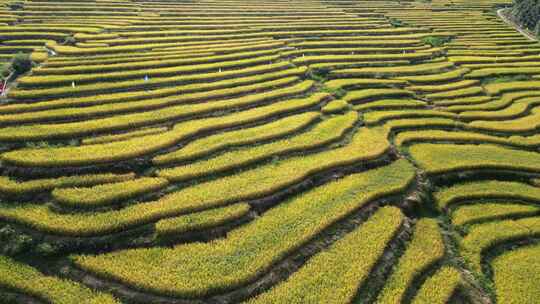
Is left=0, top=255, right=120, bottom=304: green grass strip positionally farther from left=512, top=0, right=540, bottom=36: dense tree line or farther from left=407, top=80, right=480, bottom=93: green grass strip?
left=512, top=0, right=540, bottom=36: dense tree line

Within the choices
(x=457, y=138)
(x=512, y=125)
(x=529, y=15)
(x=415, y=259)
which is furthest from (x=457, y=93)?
(x=529, y=15)

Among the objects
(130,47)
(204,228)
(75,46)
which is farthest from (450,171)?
(75,46)

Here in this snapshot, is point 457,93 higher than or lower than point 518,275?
higher

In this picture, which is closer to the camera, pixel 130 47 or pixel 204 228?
pixel 204 228

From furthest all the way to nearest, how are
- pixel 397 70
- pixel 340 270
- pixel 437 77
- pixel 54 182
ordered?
pixel 397 70, pixel 437 77, pixel 54 182, pixel 340 270

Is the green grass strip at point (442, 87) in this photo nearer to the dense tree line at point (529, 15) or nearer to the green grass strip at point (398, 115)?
the green grass strip at point (398, 115)

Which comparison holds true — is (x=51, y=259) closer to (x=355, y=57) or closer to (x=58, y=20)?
(x=355, y=57)

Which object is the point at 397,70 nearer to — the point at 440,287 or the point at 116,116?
the point at 116,116
